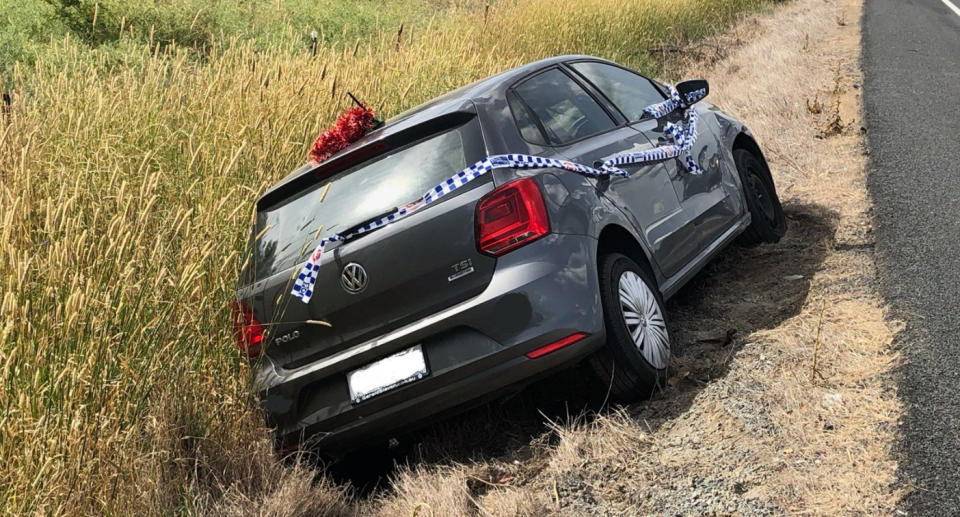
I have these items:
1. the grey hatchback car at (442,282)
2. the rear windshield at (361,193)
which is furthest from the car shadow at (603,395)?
the rear windshield at (361,193)

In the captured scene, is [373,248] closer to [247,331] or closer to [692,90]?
[247,331]

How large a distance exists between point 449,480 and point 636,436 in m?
0.85

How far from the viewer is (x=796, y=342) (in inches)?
204

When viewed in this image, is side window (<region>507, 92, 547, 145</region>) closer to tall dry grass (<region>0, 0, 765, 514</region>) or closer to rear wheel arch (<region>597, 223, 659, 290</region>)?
rear wheel arch (<region>597, 223, 659, 290</region>)

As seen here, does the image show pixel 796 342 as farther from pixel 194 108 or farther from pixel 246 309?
pixel 194 108

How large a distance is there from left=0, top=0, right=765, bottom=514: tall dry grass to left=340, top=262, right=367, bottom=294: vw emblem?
1.79ft

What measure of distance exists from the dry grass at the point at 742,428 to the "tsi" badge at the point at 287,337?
0.78 meters

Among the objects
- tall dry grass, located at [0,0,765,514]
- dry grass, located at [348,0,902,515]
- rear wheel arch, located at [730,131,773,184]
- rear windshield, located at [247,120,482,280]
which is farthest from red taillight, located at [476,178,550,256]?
rear wheel arch, located at [730,131,773,184]

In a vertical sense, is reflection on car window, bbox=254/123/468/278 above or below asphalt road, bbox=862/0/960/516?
above

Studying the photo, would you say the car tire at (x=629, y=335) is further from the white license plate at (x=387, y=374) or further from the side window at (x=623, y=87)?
the side window at (x=623, y=87)

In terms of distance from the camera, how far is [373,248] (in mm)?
4414

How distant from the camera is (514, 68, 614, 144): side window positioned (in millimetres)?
5215

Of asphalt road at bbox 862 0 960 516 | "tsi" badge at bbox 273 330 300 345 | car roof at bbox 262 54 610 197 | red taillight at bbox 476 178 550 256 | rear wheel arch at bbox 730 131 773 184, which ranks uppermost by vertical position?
car roof at bbox 262 54 610 197

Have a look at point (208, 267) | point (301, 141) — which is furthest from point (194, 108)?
point (208, 267)
